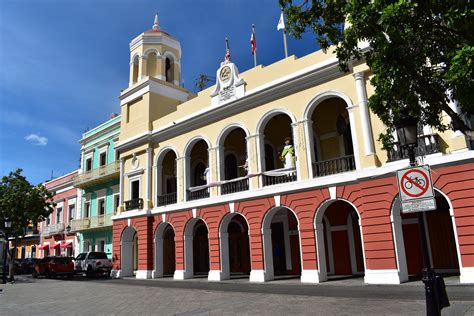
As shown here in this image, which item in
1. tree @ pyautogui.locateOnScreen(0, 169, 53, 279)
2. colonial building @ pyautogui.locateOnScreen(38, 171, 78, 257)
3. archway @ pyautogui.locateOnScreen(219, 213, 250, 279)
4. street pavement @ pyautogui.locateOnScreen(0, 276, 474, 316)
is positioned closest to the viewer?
street pavement @ pyautogui.locateOnScreen(0, 276, 474, 316)

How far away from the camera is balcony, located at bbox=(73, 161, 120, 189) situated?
2634cm

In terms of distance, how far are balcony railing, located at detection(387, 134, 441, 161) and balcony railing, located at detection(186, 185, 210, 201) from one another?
9.05 m

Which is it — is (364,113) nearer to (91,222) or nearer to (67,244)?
(91,222)

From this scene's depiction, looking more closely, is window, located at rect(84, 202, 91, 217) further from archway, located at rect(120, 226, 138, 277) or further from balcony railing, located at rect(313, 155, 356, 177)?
balcony railing, located at rect(313, 155, 356, 177)

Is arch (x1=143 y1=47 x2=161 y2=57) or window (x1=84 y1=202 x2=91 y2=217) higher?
arch (x1=143 y1=47 x2=161 y2=57)

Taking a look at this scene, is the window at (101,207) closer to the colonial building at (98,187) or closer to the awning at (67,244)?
the colonial building at (98,187)

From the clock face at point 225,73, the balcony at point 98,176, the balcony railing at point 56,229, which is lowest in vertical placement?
the balcony railing at point 56,229

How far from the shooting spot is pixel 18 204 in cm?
2358

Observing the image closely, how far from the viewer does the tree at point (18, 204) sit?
23328mm

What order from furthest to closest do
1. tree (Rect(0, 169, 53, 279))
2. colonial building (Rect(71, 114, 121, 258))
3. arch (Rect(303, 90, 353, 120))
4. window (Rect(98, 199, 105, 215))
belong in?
window (Rect(98, 199, 105, 215)), colonial building (Rect(71, 114, 121, 258)), tree (Rect(0, 169, 53, 279)), arch (Rect(303, 90, 353, 120))

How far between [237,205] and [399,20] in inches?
471

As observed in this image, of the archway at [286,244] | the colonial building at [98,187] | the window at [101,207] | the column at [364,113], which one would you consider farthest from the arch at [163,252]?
the column at [364,113]

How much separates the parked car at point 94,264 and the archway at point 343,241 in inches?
554

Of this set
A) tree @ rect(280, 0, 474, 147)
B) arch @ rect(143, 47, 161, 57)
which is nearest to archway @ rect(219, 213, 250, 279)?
arch @ rect(143, 47, 161, 57)
